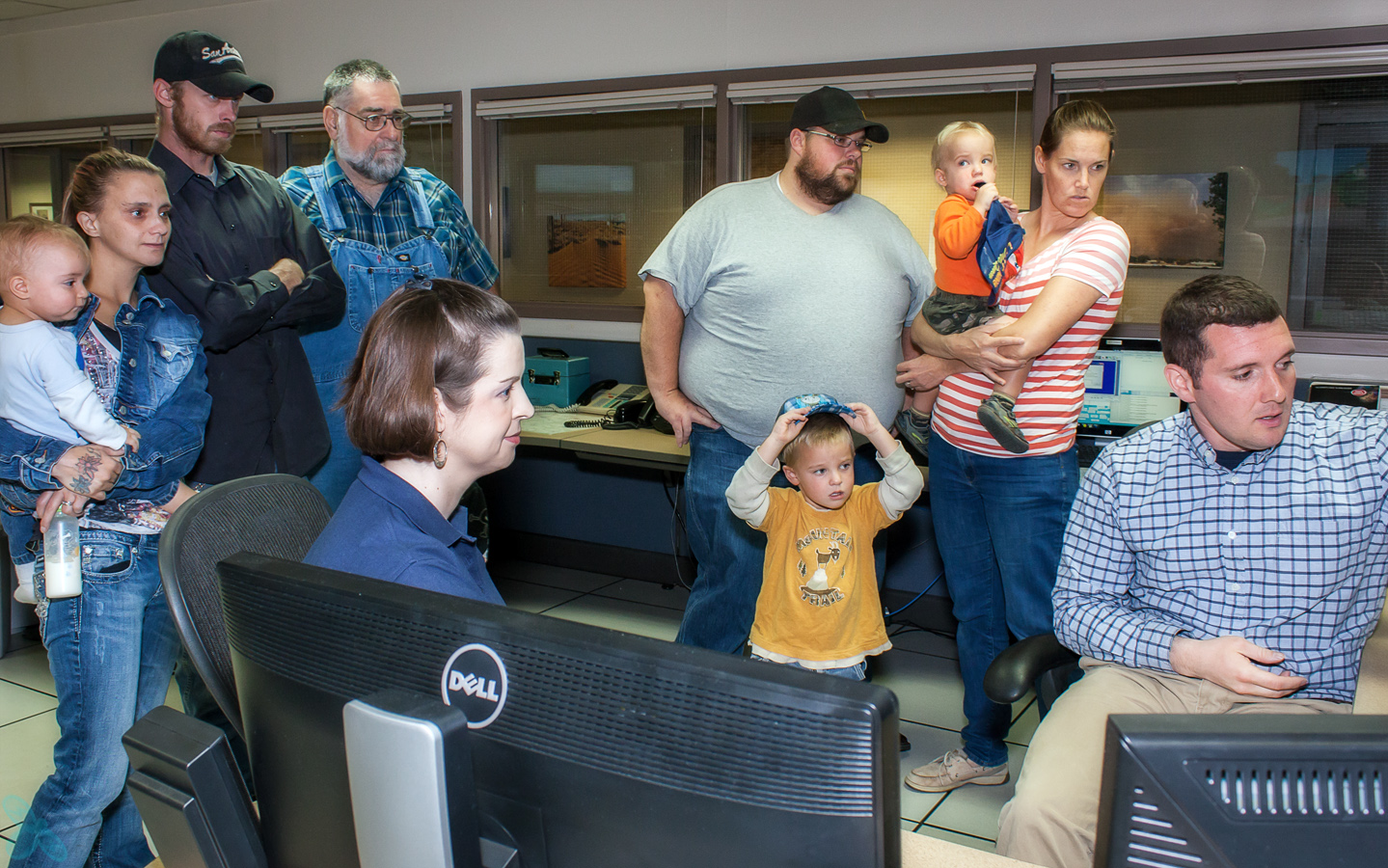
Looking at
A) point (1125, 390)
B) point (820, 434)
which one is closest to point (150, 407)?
point (820, 434)

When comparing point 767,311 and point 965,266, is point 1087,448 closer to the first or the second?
point 965,266

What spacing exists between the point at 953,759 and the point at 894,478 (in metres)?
0.87

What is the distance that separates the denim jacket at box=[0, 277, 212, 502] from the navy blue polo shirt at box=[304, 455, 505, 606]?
90 centimetres

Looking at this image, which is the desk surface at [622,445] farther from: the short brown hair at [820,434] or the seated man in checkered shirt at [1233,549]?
the seated man in checkered shirt at [1233,549]

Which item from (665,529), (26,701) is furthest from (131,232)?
(665,529)

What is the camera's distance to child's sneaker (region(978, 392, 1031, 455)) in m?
2.07

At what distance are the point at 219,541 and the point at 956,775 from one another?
1.95 metres

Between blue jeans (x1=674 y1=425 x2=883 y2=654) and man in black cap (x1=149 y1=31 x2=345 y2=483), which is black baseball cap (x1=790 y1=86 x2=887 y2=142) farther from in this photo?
man in black cap (x1=149 y1=31 x2=345 y2=483)

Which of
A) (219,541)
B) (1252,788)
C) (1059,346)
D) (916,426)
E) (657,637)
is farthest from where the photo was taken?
(916,426)

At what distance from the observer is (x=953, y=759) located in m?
2.60

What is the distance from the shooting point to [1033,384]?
2.17 metres

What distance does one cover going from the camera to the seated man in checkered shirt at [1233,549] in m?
1.53

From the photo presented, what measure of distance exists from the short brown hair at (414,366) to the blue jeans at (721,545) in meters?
1.29

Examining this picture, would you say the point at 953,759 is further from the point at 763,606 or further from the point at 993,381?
the point at 993,381
